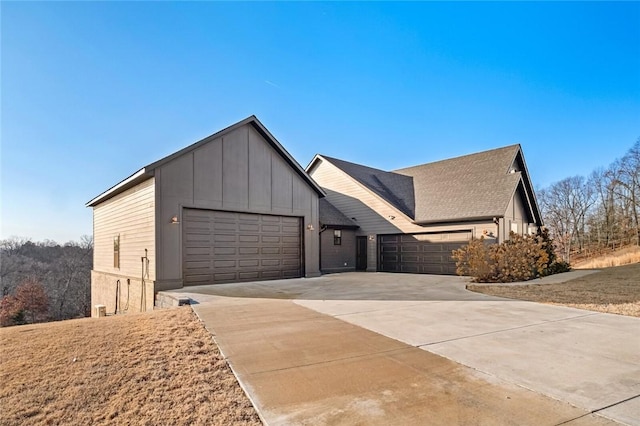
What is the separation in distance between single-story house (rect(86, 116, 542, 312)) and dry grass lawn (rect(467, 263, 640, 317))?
4555 millimetres

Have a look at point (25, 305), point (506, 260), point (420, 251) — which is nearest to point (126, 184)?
point (420, 251)

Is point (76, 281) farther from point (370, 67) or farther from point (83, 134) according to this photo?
point (370, 67)

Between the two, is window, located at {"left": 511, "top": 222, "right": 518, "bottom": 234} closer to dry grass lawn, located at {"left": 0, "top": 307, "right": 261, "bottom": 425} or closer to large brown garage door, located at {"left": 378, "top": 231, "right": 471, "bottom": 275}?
large brown garage door, located at {"left": 378, "top": 231, "right": 471, "bottom": 275}

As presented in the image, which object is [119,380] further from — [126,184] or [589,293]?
[589,293]

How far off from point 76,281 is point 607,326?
4114 centimetres

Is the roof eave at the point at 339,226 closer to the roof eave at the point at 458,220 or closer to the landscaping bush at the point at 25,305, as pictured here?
the roof eave at the point at 458,220

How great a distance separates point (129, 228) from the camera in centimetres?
1302

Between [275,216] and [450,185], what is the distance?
10.7 metres

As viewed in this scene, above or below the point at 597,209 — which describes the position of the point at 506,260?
below

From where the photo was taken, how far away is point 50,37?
389 inches

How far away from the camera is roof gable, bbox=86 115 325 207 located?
36.6ft

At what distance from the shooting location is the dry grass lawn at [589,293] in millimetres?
7795

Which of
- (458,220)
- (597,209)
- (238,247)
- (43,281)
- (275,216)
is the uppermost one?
(597,209)

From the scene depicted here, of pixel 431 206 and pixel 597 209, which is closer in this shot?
pixel 431 206
